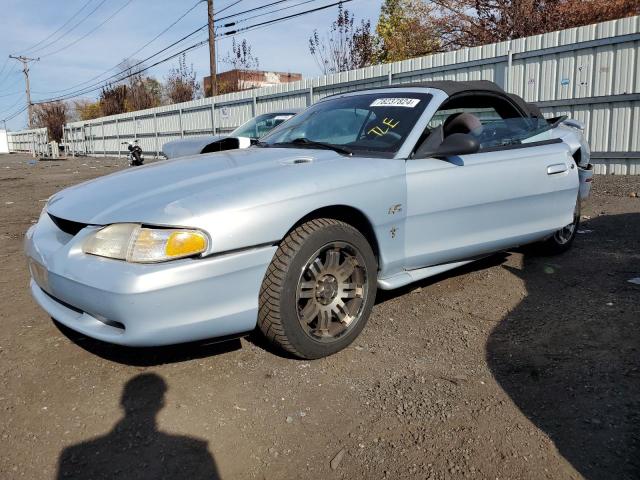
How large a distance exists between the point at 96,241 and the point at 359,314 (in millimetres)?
1424

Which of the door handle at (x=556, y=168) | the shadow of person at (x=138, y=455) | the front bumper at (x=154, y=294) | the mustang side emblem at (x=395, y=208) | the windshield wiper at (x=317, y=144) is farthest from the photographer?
the door handle at (x=556, y=168)

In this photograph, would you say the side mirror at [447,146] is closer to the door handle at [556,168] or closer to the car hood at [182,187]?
the car hood at [182,187]

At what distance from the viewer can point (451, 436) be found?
2.19 meters

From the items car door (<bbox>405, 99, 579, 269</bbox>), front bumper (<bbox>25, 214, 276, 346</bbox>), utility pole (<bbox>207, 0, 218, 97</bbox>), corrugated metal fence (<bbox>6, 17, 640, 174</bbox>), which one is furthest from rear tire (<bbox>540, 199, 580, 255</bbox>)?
utility pole (<bbox>207, 0, 218, 97</bbox>)

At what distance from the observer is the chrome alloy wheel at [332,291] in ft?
9.10

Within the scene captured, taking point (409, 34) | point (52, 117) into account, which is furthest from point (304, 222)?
point (52, 117)

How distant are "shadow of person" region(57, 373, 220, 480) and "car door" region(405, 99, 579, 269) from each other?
1.67 metres

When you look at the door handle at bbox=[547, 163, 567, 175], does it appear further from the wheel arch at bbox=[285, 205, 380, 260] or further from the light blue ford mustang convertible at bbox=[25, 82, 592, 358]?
the wheel arch at bbox=[285, 205, 380, 260]

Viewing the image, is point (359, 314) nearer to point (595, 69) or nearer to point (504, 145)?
point (504, 145)

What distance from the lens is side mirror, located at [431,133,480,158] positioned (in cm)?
314

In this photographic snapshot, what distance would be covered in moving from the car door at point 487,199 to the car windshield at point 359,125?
0.94 feet

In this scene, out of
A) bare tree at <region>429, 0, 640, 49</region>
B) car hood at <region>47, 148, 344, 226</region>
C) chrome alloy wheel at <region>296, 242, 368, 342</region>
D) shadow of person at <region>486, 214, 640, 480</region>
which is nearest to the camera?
shadow of person at <region>486, 214, 640, 480</region>

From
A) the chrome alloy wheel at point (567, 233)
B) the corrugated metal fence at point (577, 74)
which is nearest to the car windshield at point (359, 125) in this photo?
the chrome alloy wheel at point (567, 233)

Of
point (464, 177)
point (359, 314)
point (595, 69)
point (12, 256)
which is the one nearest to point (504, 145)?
point (464, 177)
